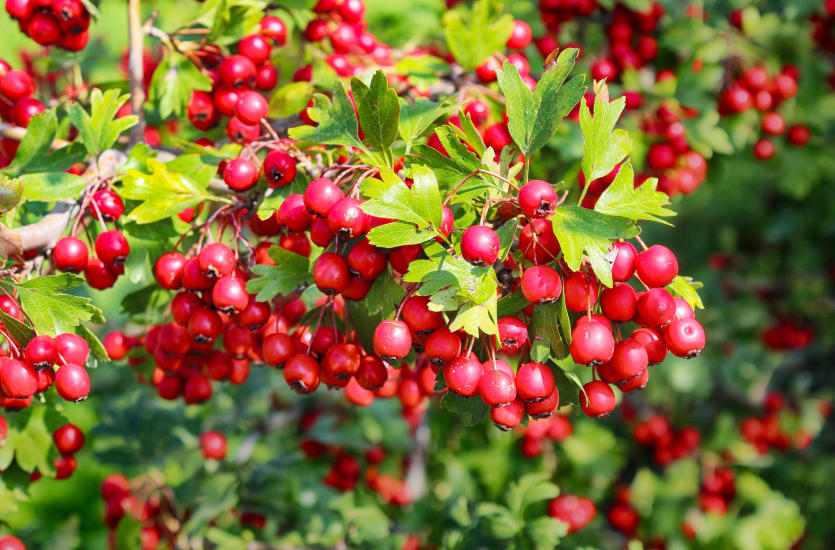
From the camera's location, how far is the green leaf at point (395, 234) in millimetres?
1361

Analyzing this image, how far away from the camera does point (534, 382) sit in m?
1.44

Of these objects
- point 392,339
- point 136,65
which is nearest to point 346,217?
point 392,339

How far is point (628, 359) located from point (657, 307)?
122mm

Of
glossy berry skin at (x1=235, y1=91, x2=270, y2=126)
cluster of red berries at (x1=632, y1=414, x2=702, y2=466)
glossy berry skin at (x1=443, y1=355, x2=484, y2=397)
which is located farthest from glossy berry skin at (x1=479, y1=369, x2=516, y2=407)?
cluster of red berries at (x1=632, y1=414, x2=702, y2=466)

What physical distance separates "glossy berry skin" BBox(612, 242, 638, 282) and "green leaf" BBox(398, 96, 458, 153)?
0.52m

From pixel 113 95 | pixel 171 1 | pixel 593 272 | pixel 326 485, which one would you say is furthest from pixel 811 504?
pixel 171 1

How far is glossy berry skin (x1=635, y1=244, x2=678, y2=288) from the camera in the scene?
54.5 inches

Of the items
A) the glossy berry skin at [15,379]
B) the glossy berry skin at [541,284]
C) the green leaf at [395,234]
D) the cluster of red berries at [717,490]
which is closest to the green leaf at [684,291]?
the glossy berry skin at [541,284]

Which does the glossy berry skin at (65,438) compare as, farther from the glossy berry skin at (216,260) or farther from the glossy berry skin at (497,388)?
the glossy berry skin at (497,388)

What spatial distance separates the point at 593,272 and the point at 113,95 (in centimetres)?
134

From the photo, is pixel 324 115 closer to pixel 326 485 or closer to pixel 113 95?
pixel 113 95

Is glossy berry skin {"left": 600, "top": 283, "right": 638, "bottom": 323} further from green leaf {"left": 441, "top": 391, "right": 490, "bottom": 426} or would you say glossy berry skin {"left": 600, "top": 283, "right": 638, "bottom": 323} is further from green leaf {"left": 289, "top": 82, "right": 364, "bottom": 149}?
green leaf {"left": 289, "top": 82, "right": 364, "bottom": 149}

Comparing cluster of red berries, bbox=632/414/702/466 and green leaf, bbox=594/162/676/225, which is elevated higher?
green leaf, bbox=594/162/676/225

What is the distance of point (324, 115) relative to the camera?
167cm
